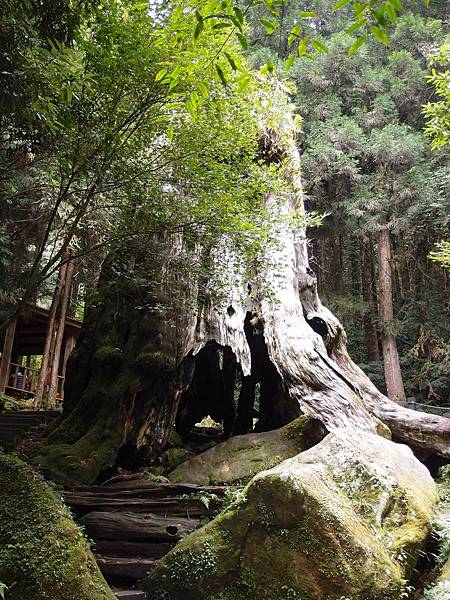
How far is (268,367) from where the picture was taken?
10.8 metres

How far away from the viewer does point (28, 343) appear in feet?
58.9

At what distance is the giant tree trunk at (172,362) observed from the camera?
297 inches

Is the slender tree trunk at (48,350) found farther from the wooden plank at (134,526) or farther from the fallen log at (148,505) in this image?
the wooden plank at (134,526)

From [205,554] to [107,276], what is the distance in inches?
203

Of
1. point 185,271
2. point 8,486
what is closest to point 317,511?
point 8,486

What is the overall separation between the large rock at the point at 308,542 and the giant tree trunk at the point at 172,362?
223cm

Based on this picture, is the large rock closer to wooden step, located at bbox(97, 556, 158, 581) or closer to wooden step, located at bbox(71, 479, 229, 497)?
wooden step, located at bbox(97, 556, 158, 581)

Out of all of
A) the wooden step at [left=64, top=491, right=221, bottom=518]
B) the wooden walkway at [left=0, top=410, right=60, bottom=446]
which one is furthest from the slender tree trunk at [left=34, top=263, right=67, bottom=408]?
the wooden step at [left=64, top=491, right=221, bottom=518]

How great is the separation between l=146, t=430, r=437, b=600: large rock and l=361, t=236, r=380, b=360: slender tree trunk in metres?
10.9

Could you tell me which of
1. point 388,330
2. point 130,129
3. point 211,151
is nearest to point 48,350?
point 130,129

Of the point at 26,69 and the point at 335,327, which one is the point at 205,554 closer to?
the point at 26,69

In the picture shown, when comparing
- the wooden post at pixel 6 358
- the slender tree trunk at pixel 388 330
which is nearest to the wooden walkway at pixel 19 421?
the wooden post at pixel 6 358

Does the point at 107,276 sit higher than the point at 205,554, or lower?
higher

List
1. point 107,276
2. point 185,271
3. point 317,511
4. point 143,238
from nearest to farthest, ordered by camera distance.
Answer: point 317,511
point 143,238
point 185,271
point 107,276
